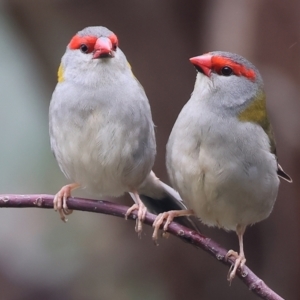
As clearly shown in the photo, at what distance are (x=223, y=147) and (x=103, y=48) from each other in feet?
2.05

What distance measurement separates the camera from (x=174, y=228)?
268 centimetres

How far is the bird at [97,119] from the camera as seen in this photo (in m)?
2.98

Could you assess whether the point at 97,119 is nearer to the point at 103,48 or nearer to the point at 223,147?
the point at 103,48

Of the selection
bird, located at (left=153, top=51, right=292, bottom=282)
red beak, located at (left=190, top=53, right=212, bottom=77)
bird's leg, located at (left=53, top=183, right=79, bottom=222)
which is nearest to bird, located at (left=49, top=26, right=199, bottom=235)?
bird's leg, located at (left=53, top=183, right=79, bottom=222)

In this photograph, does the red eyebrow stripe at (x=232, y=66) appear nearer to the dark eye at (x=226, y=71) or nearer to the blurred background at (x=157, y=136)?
the dark eye at (x=226, y=71)

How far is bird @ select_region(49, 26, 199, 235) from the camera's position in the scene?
2.98 metres

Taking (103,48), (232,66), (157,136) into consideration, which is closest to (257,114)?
(232,66)

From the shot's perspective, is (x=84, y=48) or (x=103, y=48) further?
(x=84, y=48)

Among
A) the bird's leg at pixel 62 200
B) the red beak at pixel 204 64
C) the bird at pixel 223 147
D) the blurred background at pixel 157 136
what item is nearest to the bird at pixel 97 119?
the bird's leg at pixel 62 200

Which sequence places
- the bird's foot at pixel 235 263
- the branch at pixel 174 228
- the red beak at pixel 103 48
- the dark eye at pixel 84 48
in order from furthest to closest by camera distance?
the dark eye at pixel 84 48 → the red beak at pixel 103 48 → the bird's foot at pixel 235 263 → the branch at pixel 174 228

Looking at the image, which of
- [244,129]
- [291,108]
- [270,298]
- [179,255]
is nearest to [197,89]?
[244,129]

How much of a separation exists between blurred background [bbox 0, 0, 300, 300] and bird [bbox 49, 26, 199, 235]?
5.65ft

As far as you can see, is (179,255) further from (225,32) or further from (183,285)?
(225,32)

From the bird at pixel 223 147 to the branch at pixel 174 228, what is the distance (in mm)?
201
